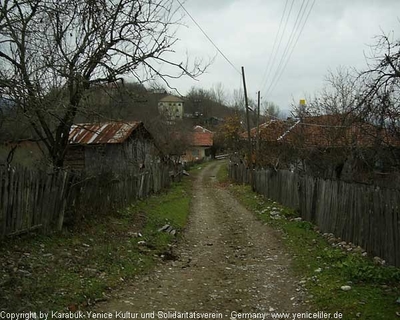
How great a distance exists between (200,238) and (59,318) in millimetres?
6485

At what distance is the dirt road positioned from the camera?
5688mm

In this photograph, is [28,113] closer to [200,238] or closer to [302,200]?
[200,238]

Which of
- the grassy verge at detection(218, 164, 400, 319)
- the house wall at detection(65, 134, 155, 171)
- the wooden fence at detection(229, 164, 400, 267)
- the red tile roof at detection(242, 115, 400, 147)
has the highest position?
the red tile roof at detection(242, 115, 400, 147)

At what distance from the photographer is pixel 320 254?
859 centimetres

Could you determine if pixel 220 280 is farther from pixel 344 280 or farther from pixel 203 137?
pixel 203 137

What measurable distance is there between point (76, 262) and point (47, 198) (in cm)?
209

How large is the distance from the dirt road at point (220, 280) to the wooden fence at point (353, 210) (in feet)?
5.00

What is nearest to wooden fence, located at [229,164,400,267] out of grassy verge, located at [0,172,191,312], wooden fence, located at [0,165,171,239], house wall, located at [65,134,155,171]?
grassy verge, located at [0,172,191,312]

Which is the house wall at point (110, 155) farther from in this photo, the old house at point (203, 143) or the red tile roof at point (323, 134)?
the old house at point (203, 143)

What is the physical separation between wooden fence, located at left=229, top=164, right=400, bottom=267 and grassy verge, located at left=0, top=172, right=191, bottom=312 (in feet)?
13.5

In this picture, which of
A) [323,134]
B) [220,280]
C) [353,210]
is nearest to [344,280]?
[220,280]

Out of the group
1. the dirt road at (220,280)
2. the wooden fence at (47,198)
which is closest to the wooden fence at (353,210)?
the dirt road at (220,280)

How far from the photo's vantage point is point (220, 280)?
23.1ft

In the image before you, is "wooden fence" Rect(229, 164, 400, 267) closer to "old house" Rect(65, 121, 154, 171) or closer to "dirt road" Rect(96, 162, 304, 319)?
"dirt road" Rect(96, 162, 304, 319)
